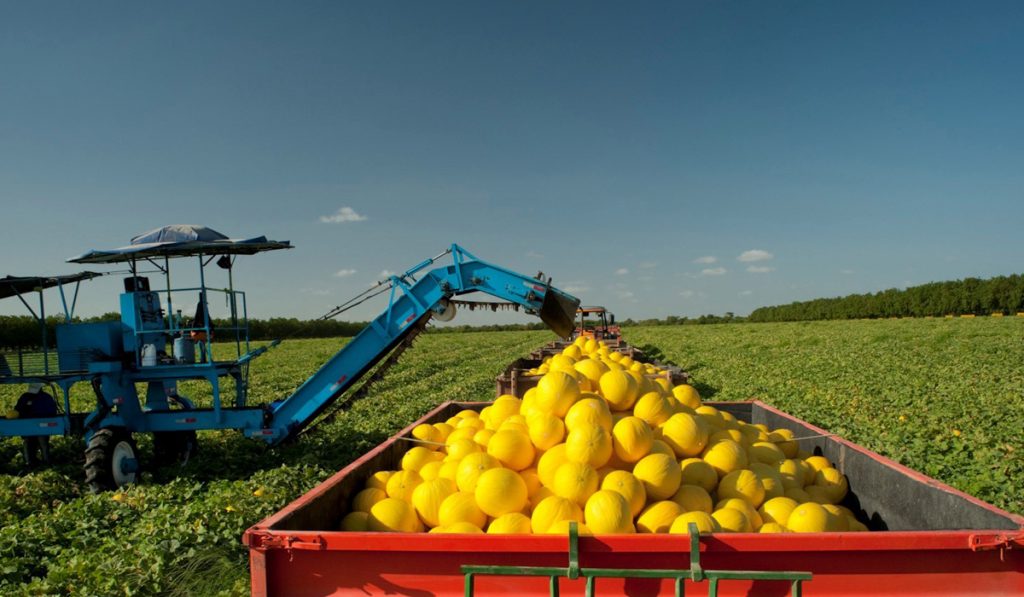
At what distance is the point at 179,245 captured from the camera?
8062 mm

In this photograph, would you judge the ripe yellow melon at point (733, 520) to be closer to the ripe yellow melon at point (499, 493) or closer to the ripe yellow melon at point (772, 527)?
the ripe yellow melon at point (772, 527)

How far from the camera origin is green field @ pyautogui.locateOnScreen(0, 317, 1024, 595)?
17.0 feet

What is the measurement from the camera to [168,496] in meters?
7.27

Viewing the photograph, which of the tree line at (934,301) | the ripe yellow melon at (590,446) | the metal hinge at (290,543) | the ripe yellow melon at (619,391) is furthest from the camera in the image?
the tree line at (934,301)

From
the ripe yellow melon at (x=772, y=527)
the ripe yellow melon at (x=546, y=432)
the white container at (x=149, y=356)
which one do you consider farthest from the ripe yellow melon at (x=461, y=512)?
the white container at (x=149, y=356)

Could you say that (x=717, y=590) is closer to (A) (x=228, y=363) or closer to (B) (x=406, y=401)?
(A) (x=228, y=363)

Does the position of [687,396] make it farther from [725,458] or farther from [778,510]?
[778,510]

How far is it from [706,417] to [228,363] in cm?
679

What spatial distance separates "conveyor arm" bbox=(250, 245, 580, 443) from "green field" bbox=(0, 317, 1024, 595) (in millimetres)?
814

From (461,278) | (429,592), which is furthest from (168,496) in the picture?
(429,592)

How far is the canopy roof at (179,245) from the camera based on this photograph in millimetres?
8117

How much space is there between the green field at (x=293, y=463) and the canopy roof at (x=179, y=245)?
2878mm

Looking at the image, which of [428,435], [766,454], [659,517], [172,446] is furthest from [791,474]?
[172,446]

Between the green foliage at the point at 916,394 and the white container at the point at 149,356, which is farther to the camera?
the white container at the point at 149,356
